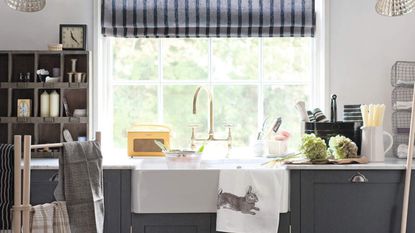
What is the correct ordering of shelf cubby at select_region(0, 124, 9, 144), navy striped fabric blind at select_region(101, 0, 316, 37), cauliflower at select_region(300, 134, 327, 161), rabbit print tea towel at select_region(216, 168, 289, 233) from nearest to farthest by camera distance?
rabbit print tea towel at select_region(216, 168, 289, 233) < cauliflower at select_region(300, 134, 327, 161) < shelf cubby at select_region(0, 124, 9, 144) < navy striped fabric blind at select_region(101, 0, 316, 37)

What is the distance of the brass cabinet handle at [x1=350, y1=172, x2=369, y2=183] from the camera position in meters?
3.71

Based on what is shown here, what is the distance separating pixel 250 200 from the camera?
3.69 meters

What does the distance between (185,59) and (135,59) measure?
0.36 metres

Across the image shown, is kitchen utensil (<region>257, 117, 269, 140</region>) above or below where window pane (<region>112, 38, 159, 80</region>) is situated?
below

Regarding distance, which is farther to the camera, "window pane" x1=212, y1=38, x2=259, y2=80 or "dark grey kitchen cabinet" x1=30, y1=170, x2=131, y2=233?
"window pane" x1=212, y1=38, x2=259, y2=80

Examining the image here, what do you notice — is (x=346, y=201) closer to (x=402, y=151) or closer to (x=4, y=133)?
(x=402, y=151)

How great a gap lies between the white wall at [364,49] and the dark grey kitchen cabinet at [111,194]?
5.37ft

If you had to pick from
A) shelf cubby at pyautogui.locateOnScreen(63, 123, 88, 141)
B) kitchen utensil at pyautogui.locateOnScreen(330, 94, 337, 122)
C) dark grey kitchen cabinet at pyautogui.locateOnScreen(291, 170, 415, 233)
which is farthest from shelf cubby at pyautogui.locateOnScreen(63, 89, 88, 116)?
kitchen utensil at pyautogui.locateOnScreen(330, 94, 337, 122)

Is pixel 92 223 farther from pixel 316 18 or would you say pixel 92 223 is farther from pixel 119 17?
pixel 316 18

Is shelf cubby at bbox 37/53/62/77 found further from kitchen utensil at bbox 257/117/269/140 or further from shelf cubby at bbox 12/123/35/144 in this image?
kitchen utensil at bbox 257/117/269/140

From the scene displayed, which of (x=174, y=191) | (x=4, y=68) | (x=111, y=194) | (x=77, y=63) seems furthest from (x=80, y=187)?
(x=4, y=68)

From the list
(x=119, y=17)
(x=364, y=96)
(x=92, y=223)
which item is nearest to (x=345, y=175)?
(x=364, y=96)

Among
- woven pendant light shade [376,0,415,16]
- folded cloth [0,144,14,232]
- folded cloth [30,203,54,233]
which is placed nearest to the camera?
folded cloth [30,203,54,233]

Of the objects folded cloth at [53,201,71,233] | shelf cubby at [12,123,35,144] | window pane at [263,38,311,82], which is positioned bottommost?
folded cloth at [53,201,71,233]
